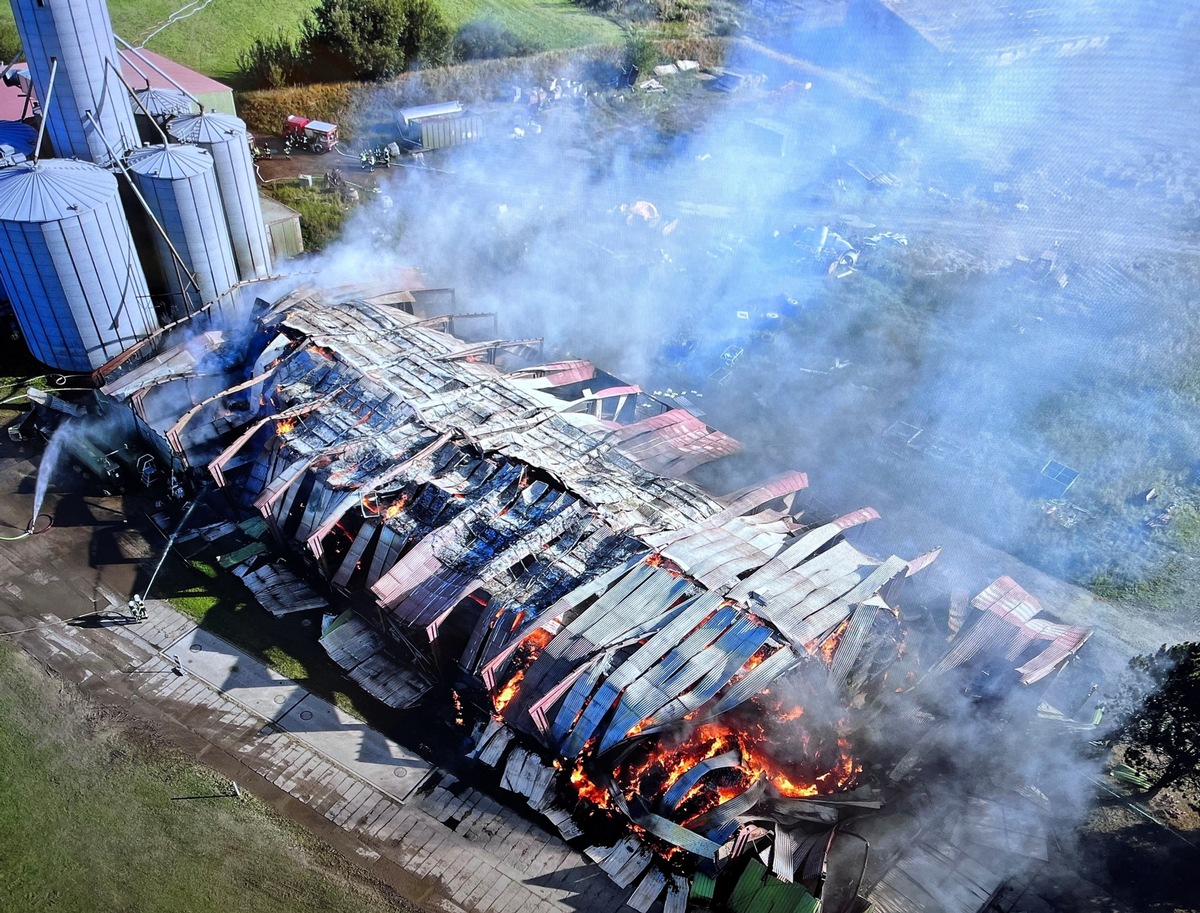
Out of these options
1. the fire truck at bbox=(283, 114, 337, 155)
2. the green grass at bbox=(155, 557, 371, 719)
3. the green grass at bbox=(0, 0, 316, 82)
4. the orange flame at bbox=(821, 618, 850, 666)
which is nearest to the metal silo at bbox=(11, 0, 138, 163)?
the green grass at bbox=(155, 557, 371, 719)

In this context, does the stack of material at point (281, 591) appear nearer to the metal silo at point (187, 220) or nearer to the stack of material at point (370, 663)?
the stack of material at point (370, 663)

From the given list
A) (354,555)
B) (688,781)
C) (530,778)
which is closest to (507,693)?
(530,778)

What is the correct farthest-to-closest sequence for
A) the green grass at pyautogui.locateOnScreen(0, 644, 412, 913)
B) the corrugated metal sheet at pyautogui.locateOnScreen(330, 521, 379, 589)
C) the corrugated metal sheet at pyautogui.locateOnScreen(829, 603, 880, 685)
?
the corrugated metal sheet at pyautogui.locateOnScreen(330, 521, 379, 589), the corrugated metal sheet at pyautogui.locateOnScreen(829, 603, 880, 685), the green grass at pyautogui.locateOnScreen(0, 644, 412, 913)

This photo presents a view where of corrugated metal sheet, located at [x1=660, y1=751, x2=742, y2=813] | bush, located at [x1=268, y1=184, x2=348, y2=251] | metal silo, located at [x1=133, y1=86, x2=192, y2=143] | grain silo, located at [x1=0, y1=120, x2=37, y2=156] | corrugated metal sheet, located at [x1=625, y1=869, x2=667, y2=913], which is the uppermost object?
metal silo, located at [x1=133, y1=86, x2=192, y2=143]

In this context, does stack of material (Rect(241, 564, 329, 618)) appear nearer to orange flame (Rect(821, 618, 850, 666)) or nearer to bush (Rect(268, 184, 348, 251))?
orange flame (Rect(821, 618, 850, 666))

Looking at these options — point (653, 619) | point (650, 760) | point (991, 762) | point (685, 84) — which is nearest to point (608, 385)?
point (653, 619)

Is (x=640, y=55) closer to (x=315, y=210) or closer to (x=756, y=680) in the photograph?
(x=315, y=210)
